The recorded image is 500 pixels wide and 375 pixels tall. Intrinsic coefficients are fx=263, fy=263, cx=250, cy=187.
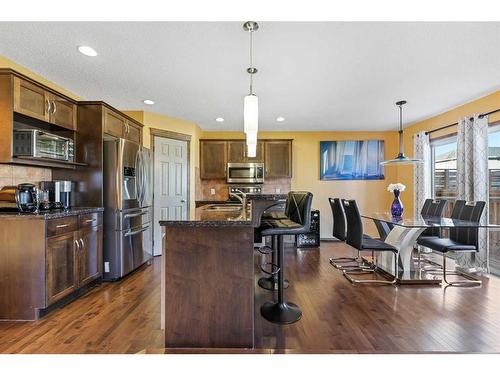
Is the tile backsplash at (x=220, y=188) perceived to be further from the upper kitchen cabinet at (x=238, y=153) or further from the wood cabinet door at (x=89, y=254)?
the wood cabinet door at (x=89, y=254)

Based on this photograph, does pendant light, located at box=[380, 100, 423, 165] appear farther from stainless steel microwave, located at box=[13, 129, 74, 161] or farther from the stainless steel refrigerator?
stainless steel microwave, located at box=[13, 129, 74, 161]

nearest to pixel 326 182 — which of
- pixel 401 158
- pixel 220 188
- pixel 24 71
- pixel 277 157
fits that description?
pixel 277 157

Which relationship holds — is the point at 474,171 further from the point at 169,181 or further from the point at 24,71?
the point at 24,71

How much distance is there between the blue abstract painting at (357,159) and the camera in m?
5.64

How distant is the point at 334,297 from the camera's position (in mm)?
2729

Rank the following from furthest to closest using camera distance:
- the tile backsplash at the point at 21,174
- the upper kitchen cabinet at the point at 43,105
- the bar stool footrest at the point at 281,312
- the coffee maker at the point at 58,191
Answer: the coffee maker at the point at 58,191
the tile backsplash at the point at 21,174
the upper kitchen cabinet at the point at 43,105
the bar stool footrest at the point at 281,312

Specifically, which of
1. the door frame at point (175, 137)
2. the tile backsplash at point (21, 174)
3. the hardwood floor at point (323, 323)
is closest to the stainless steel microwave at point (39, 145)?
the tile backsplash at point (21, 174)

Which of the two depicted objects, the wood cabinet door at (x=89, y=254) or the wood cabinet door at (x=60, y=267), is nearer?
the wood cabinet door at (x=60, y=267)

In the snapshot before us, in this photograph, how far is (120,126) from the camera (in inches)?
137

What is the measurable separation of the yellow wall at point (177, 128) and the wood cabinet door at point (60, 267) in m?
1.72

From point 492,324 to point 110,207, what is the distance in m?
3.89

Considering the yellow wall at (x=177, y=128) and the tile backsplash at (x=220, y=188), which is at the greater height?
the yellow wall at (x=177, y=128)

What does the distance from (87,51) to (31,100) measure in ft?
2.31
